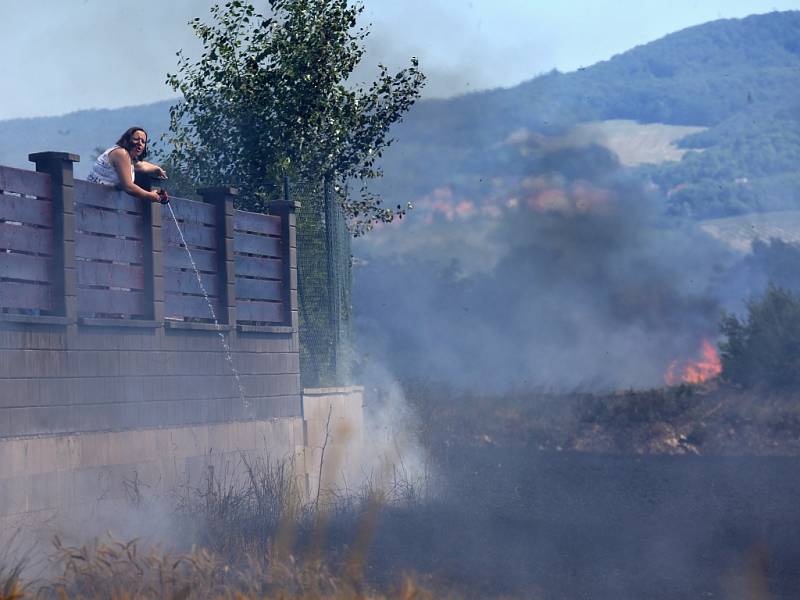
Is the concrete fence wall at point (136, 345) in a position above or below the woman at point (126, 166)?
below

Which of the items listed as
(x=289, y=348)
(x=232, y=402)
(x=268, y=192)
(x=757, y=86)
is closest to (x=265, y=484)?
(x=232, y=402)

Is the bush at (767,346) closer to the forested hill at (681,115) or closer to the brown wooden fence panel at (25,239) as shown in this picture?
the forested hill at (681,115)

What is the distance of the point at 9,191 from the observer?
9.42 metres

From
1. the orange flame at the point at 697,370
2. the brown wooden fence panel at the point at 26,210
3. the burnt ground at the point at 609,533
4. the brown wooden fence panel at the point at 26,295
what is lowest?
the burnt ground at the point at 609,533

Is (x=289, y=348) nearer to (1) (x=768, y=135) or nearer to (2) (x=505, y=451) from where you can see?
(2) (x=505, y=451)

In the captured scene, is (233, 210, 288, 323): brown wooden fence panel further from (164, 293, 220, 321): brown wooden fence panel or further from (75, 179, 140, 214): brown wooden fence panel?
(75, 179, 140, 214): brown wooden fence panel

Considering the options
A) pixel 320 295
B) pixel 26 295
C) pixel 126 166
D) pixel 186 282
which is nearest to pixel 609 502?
pixel 320 295

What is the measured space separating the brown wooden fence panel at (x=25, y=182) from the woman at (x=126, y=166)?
945mm

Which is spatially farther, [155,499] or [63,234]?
[155,499]

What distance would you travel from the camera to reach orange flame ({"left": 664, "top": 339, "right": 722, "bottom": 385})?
34.6 m

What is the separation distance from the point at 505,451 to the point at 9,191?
16694 millimetres

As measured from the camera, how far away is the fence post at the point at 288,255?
45.5 feet

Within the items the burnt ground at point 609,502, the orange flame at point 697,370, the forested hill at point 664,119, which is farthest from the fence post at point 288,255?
the forested hill at point 664,119

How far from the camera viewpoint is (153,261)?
36.5ft
